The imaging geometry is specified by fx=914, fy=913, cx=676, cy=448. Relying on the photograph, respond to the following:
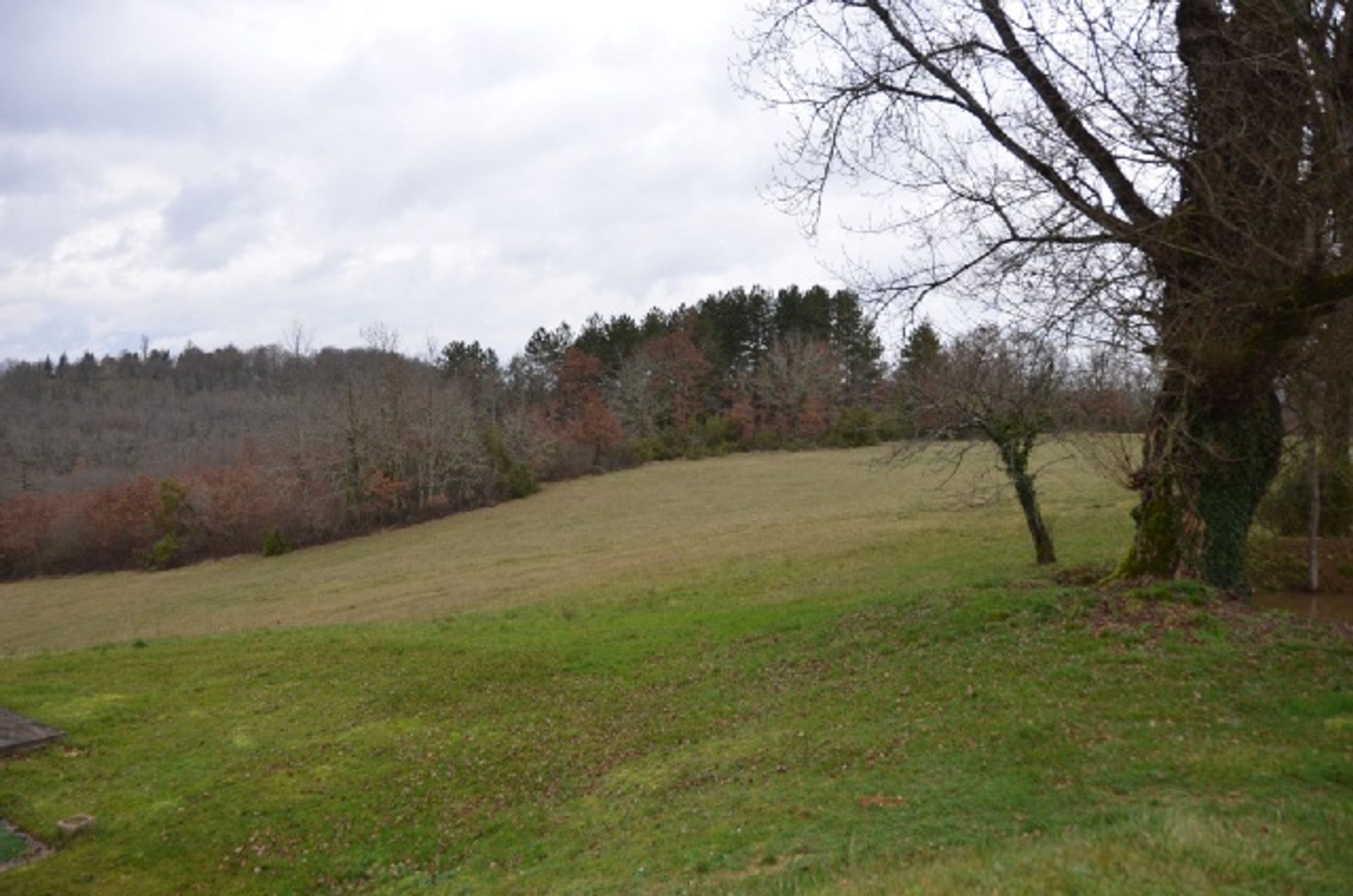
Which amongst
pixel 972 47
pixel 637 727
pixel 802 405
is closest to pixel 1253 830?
pixel 637 727

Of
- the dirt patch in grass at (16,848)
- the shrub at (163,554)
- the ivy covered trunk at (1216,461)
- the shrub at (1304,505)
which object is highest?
the ivy covered trunk at (1216,461)

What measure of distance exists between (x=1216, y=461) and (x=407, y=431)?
189ft

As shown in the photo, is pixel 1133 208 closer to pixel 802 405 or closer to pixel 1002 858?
pixel 1002 858

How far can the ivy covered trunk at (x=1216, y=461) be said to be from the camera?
484 inches

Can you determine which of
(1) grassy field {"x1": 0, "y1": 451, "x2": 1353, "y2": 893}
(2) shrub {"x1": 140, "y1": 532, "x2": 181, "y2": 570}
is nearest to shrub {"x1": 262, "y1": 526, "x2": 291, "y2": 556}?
(2) shrub {"x1": 140, "y1": 532, "x2": 181, "y2": 570}

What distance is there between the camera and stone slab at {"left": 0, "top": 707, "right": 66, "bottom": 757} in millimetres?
12797

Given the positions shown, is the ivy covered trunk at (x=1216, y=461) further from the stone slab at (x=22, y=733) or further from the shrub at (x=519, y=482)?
the shrub at (x=519, y=482)

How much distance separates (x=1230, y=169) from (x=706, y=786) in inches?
350

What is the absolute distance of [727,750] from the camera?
9.80 m

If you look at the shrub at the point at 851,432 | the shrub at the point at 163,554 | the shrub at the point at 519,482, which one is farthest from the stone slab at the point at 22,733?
the shrub at the point at 851,432

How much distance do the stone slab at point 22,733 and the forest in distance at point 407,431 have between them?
62.2ft

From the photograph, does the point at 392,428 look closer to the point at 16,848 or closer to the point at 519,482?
the point at 519,482

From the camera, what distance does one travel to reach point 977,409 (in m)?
20.9

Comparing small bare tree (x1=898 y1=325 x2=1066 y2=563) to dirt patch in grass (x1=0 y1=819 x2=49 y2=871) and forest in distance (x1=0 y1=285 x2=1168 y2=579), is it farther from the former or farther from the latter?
dirt patch in grass (x1=0 y1=819 x2=49 y2=871)
